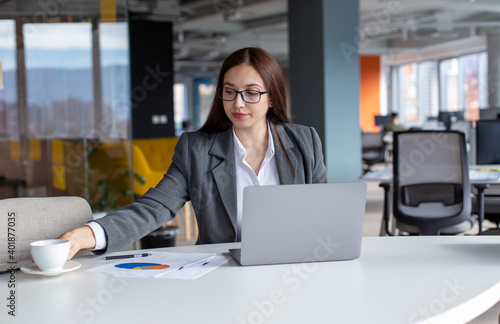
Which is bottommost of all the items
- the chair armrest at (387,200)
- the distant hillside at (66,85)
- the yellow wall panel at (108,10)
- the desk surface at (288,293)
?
the chair armrest at (387,200)

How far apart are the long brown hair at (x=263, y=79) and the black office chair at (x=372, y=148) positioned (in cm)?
899

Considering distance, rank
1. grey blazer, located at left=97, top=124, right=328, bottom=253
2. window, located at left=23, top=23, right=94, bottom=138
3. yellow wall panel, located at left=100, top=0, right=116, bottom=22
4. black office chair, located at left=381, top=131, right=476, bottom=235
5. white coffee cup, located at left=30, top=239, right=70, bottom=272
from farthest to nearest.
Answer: window, located at left=23, top=23, right=94, bottom=138
yellow wall panel, located at left=100, top=0, right=116, bottom=22
black office chair, located at left=381, top=131, right=476, bottom=235
grey blazer, located at left=97, top=124, right=328, bottom=253
white coffee cup, located at left=30, top=239, right=70, bottom=272

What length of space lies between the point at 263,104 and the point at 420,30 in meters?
13.0

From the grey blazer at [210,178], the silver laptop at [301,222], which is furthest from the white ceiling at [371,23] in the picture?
the silver laptop at [301,222]

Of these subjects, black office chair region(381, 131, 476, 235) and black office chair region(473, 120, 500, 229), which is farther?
black office chair region(473, 120, 500, 229)

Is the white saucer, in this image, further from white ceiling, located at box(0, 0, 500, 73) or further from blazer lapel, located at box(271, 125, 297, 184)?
white ceiling, located at box(0, 0, 500, 73)

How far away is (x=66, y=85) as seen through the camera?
498 cm

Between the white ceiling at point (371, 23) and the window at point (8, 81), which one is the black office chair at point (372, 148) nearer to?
the white ceiling at point (371, 23)

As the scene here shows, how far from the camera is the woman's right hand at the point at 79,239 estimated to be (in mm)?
1531

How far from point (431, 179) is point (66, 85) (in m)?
3.22

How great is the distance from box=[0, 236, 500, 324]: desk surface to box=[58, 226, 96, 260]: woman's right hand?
0.17ft

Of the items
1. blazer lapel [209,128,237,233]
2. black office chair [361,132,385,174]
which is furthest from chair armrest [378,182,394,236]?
black office chair [361,132,385,174]

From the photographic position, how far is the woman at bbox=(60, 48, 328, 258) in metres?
1.96

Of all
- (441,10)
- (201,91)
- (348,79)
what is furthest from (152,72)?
(201,91)
